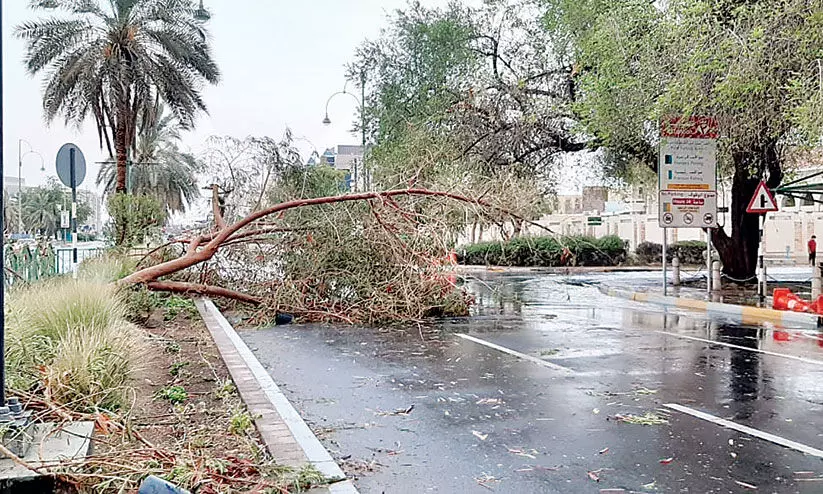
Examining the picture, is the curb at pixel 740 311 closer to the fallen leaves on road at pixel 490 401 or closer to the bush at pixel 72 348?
the fallen leaves on road at pixel 490 401

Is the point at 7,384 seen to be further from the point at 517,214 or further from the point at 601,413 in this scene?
the point at 517,214

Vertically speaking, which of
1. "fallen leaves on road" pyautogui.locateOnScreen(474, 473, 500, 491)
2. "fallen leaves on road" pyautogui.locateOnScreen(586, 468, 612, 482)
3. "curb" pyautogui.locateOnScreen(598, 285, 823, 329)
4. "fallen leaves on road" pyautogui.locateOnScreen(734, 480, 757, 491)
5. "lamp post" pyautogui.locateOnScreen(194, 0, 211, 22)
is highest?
"lamp post" pyautogui.locateOnScreen(194, 0, 211, 22)

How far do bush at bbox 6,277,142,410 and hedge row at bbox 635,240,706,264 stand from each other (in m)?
30.0

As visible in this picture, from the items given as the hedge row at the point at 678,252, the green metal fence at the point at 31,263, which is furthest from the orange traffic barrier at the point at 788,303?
the hedge row at the point at 678,252

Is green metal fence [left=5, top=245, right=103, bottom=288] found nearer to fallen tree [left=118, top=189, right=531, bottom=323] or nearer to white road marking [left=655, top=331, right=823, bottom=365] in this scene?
fallen tree [left=118, top=189, right=531, bottom=323]

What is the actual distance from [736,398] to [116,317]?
22.5ft

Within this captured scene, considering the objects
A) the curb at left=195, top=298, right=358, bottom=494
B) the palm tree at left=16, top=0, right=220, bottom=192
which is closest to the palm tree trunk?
the palm tree at left=16, top=0, right=220, bottom=192

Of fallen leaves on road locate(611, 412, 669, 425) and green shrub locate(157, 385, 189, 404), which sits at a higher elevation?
green shrub locate(157, 385, 189, 404)

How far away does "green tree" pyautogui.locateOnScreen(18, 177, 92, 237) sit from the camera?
68.2m

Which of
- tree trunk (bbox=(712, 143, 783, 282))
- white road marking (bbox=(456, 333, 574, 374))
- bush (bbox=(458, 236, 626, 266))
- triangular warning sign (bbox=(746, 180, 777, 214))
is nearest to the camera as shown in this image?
white road marking (bbox=(456, 333, 574, 374))

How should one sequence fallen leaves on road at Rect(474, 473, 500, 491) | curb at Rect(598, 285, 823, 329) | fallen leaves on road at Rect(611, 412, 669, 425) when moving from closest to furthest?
1. fallen leaves on road at Rect(474, 473, 500, 491)
2. fallen leaves on road at Rect(611, 412, 669, 425)
3. curb at Rect(598, 285, 823, 329)

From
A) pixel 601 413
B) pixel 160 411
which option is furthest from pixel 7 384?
pixel 601 413

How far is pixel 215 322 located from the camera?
1214 centimetres

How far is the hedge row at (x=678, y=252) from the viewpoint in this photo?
34.7 meters
